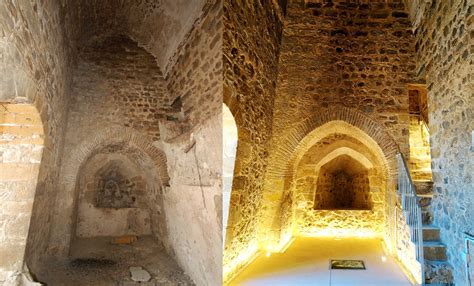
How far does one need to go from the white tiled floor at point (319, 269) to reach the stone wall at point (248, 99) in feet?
1.07

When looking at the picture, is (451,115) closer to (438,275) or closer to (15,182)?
(438,275)

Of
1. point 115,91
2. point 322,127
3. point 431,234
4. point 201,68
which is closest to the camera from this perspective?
point 201,68

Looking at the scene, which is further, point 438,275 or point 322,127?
point 322,127

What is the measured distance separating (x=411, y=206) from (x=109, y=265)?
5.05 metres

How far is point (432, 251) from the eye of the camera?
4582 mm

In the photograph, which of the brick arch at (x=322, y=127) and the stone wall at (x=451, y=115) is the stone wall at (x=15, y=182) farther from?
the stone wall at (x=451, y=115)

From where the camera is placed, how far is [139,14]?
580 cm

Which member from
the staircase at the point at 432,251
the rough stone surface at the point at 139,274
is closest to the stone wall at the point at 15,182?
the rough stone surface at the point at 139,274

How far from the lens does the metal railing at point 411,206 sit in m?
4.47

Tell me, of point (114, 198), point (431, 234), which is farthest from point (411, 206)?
point (114, 198)

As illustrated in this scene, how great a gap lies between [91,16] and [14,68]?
3.24 m

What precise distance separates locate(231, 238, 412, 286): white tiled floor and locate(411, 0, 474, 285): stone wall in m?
0.95

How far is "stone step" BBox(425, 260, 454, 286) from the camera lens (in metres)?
4.32

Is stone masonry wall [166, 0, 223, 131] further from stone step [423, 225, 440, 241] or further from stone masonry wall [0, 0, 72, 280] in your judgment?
stone step [423, 225, 440, 241]
